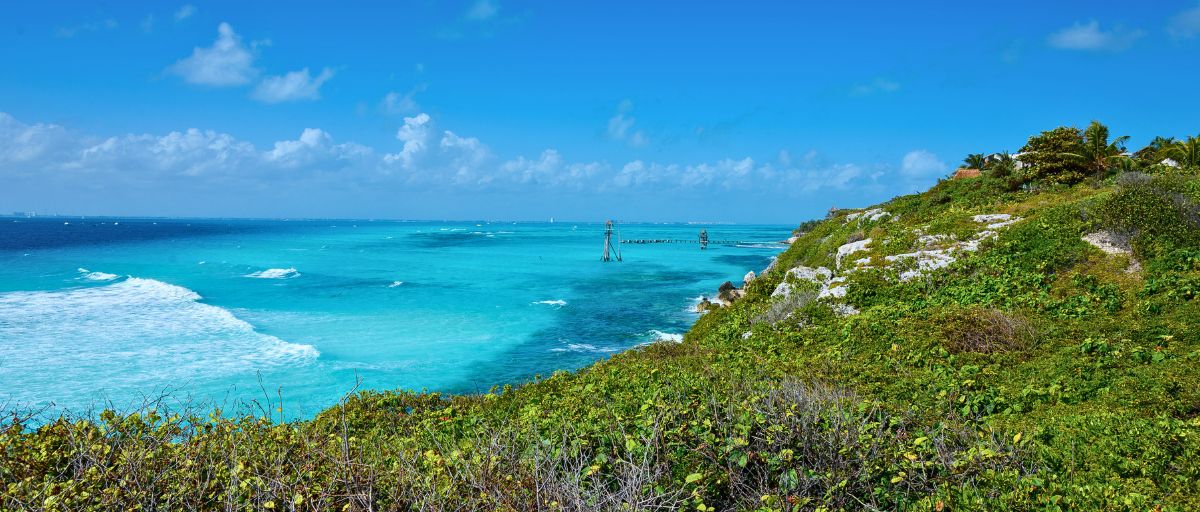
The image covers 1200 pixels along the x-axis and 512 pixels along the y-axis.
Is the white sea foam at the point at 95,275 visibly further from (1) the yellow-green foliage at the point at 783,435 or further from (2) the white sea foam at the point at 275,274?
(1) the yellow-green foliage at the point at 783,435

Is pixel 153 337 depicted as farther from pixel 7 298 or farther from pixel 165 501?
pixel 165 501

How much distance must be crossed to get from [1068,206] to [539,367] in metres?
16.8

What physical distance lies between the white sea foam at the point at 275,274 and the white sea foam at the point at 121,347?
1196 centimetres

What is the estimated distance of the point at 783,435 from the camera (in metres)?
5.67

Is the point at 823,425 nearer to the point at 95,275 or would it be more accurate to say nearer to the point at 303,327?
the point at 303,327

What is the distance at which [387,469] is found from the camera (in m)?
5.55

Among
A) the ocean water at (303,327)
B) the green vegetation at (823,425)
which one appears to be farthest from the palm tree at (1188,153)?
the ocean water at (303,327)

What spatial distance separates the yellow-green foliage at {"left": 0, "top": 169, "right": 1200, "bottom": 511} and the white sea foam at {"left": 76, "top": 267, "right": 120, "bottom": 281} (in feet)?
153

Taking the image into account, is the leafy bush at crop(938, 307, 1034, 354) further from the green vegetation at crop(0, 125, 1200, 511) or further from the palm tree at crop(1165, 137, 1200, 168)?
the palm tree at crop(1165, 137, 1200, 168)

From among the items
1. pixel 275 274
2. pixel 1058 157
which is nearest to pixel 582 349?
pixel 1058 157

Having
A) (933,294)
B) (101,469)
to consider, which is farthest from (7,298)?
(933,294)

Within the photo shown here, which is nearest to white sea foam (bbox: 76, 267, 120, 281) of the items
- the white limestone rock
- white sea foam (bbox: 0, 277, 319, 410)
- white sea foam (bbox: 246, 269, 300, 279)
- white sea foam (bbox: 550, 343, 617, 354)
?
white sea foam (bbox: 246, 269, 300, 279)

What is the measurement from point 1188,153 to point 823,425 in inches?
1132

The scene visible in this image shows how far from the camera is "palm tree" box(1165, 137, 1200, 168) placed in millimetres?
23172
